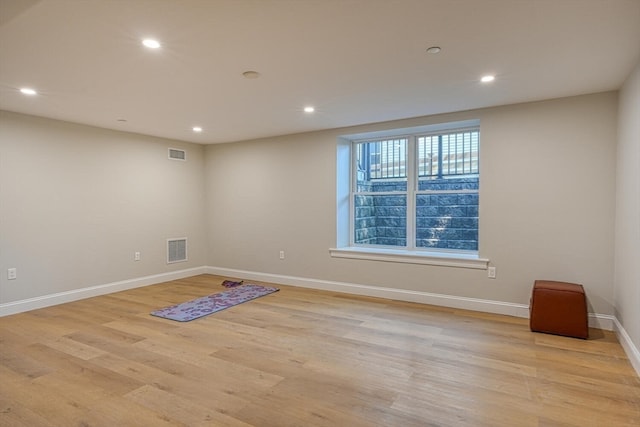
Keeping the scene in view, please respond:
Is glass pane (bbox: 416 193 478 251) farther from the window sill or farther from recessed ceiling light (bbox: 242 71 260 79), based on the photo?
recessed ceiling light (bbox: 242 71 260 79)

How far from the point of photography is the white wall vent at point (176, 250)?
5840mm

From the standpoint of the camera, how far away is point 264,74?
295 cm

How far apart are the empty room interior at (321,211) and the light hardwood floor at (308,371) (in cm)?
2

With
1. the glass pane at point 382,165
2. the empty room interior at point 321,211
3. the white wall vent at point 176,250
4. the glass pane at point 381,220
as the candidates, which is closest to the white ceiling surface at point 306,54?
the empty room interior at point 321,211

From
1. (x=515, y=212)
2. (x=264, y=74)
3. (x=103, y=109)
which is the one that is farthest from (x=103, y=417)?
(x=515, y=212)

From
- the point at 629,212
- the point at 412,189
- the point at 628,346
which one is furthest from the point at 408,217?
the point at 628,346

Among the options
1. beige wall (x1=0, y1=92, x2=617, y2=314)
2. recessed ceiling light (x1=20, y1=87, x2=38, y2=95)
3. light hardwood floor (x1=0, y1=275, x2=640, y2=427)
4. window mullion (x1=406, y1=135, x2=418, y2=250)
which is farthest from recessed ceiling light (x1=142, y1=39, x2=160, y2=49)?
window mullion (x1=406, y1=135, x2=418, y2=250)

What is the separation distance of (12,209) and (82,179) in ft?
2.74

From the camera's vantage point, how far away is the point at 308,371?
8.69ft

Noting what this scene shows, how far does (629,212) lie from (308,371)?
113 inches

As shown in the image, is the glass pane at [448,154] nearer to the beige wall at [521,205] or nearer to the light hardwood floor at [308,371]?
the beige wall at [521,205]

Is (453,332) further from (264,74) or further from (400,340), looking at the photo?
(264,74)

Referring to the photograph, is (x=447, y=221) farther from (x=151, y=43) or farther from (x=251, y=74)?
(x=151, y=43)

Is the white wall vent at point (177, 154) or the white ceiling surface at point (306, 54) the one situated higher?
the white ceiling surface at point (306, 54)
